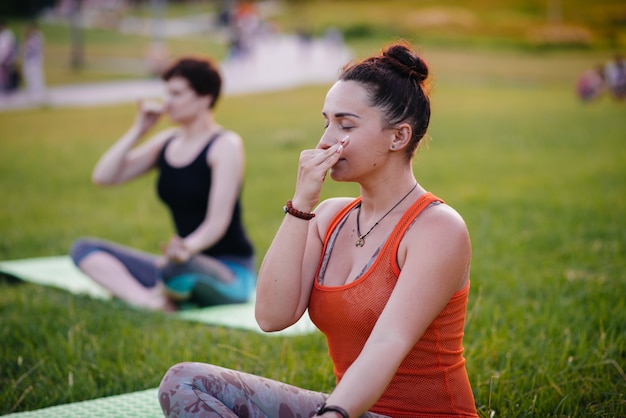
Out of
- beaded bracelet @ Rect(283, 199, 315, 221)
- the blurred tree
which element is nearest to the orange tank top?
beaded bracelet @ Rect(283, 199, 315, 221)

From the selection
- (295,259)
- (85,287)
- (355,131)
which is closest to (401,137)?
(355,131)

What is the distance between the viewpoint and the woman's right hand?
2.55 m

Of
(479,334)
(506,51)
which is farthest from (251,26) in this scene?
(479,334)

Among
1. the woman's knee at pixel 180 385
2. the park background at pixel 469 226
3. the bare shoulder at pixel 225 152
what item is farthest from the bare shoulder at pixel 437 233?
the bare shoulder at pixel 225 152

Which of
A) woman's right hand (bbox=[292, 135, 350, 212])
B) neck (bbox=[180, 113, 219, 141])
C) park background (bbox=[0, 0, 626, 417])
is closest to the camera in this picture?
woman's right hand (bbox=[292, 135, 350, 212])

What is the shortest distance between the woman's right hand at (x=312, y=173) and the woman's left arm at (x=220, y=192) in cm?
269

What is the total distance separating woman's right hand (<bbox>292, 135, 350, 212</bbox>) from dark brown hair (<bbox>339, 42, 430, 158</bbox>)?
220mm

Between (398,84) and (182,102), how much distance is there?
309cm

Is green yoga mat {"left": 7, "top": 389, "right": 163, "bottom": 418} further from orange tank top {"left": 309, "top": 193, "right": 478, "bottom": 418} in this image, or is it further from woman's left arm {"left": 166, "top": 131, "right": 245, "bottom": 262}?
woman's left arm {"left": 166, "top": 131, "right": 245, "bottom": 262}

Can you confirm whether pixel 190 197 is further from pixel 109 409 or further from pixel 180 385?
pixel 180 385

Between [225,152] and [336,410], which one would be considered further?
[225,152]

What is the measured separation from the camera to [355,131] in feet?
8.67

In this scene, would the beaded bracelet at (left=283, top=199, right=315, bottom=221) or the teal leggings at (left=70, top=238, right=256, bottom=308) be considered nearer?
the beaded bracelet at (left=283, top=199, right=315, bottom=221)

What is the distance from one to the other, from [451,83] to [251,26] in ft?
46.8
